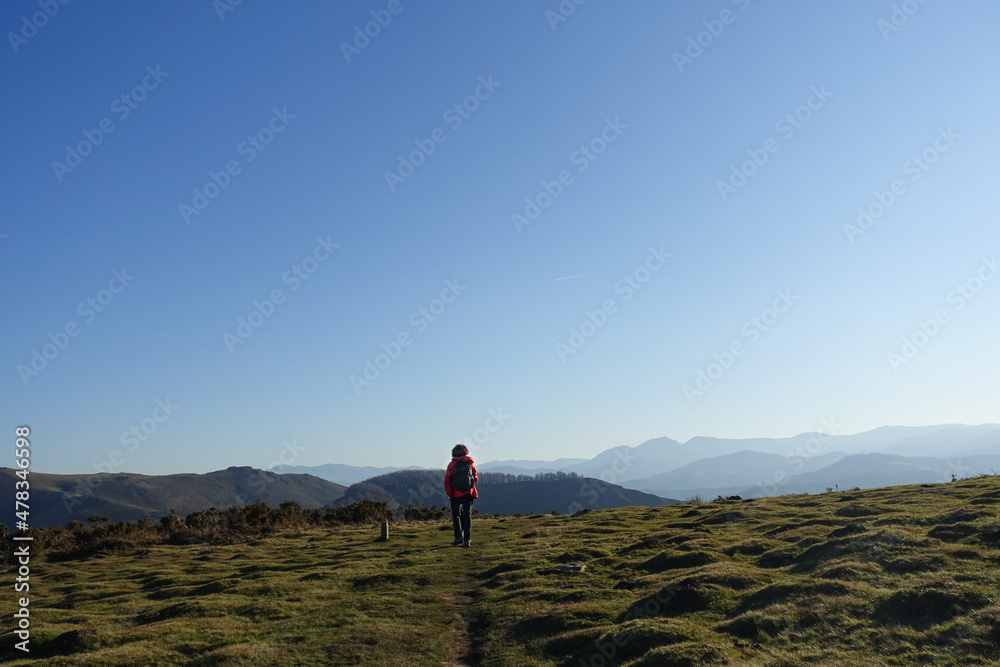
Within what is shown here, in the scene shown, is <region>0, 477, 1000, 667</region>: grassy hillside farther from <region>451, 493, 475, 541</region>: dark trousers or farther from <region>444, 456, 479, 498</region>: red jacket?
<region>444, 456, 479, 498</region>: red jacket

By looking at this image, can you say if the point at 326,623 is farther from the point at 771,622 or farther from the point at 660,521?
the point at 660,521

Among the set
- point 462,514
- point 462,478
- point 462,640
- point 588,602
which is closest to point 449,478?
point 462,478

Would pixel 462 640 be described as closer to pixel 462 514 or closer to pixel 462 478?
pixel 462 478

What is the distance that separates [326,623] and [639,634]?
7.27 meters

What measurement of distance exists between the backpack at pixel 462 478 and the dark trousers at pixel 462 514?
0.50 meters

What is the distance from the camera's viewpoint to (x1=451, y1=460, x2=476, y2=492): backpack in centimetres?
2327

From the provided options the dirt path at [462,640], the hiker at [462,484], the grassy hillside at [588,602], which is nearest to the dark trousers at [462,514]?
the hiker at [462,484]

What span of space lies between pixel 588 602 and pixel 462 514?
11.5 metres

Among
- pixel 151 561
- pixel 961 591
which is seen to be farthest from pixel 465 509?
pixel 961 591

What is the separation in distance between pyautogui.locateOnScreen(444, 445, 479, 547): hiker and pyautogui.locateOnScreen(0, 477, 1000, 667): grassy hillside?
1352mm

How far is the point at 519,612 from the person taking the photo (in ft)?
45.0

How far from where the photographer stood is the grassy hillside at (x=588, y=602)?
1002 centimetres

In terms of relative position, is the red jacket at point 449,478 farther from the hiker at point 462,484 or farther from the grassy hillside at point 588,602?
the grassy hillside at point 588,602

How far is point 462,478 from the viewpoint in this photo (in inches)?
916
